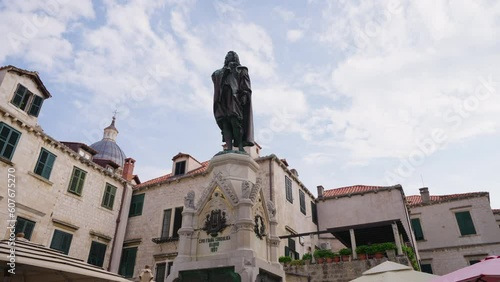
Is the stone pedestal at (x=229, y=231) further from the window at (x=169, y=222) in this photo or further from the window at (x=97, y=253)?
the window at (x=97, y=253)

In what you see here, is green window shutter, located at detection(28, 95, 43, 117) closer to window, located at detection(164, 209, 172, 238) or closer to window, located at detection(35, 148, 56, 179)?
window, located at detection(35, 148, 56, 179)

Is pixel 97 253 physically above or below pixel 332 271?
above

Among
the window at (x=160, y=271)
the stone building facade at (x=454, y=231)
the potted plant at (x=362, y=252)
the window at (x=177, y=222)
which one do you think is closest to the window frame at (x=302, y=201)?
the potted plant at (x=362, y=252)

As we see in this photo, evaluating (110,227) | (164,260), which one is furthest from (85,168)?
(164,260)

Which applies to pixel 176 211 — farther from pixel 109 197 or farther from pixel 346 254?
pixel 346 254

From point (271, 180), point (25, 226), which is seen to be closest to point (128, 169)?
point (25, 226)

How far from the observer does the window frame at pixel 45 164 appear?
18484 millimetres

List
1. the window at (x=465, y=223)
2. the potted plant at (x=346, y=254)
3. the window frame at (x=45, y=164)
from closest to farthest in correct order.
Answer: the potted plant at (x=346, y=254)
the window frame at (x=45, y=164)
the window at (x=465, y=223)

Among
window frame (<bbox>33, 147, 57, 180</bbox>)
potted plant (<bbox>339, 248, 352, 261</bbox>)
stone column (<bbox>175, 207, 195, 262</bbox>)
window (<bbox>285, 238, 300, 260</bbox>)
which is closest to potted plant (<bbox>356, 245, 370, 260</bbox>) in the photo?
potted plant (<bbox>339, 248, 352, 261</bbox>)

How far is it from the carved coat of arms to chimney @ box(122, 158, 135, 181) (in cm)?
2155

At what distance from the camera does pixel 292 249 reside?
21.4m

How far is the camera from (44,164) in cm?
1883

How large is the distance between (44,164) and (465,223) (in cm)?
3123

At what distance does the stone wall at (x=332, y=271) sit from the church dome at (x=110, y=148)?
37996 mm
